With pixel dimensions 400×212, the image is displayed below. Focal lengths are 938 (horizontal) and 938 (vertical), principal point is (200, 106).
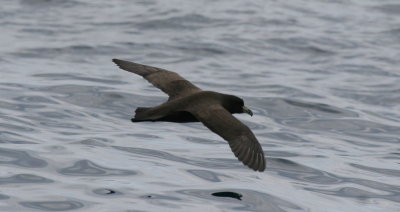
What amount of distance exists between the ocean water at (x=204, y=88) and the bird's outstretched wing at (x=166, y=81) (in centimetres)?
77

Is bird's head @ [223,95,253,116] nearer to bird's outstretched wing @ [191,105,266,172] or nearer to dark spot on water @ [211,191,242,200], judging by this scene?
bird's outstretched wing @ [191,105,266,172]

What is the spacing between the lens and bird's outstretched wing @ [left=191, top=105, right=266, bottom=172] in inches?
330

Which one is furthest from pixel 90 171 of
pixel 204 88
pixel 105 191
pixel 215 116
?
pixel 204 88

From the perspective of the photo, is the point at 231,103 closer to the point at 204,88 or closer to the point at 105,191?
the point at 105,191

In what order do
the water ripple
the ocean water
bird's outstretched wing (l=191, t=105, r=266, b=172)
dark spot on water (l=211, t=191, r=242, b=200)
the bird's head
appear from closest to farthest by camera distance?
bird's outstretched wing (l=191, t=105, r=266, b=172) < dark spot on water (l=211, t=191, r=242, b=200) < the ocean water < the water ripple < the bird's head

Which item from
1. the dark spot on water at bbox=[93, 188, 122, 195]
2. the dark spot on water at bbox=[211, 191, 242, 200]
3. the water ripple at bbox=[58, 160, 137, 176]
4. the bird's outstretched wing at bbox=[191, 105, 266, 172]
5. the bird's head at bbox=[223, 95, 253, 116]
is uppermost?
the bird's head at bbox=[223, 95, 253, 116]

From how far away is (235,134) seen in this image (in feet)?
28.3

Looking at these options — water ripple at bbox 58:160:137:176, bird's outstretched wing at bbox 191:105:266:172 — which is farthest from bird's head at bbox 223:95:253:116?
water ripple at bbox 58:160:137:176

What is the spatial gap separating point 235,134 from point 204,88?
18.3ft

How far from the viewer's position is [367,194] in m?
9.45

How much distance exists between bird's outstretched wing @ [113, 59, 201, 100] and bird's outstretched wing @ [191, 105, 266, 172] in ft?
2.77

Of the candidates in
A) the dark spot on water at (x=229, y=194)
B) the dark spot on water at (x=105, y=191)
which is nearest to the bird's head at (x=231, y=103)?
the dark spot on water at (x=229, y=194)

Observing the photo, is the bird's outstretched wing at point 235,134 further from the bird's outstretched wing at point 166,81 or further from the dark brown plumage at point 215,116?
the bird's outstretched wing at point 166,81

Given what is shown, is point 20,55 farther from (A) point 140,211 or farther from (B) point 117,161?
(A) point 140,211
